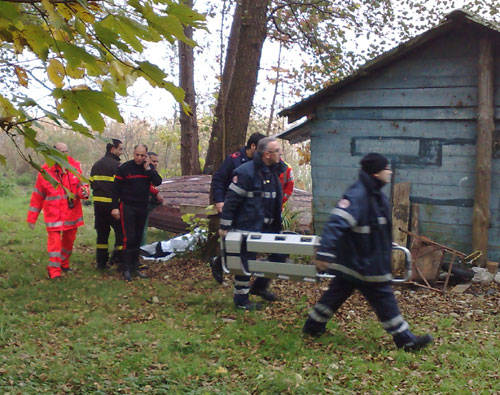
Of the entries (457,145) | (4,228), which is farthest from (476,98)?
(4,228)

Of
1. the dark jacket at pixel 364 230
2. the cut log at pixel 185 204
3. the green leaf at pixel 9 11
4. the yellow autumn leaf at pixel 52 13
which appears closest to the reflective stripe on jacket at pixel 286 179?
the dark jacket at pixel 364 230

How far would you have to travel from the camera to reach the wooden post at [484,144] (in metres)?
7.75

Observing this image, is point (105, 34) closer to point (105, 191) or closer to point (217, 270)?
point (217, 270)

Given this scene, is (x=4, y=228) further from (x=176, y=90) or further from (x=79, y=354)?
(x=176, y=90)

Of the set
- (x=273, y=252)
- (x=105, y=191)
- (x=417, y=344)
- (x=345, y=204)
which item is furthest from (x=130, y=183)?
(x=417, y=344)

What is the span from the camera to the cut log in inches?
444

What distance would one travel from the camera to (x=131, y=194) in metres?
8.23

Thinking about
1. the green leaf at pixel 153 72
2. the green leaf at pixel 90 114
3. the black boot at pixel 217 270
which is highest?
the green leaf at pixel 153 72

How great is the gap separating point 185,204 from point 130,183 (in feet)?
11.0

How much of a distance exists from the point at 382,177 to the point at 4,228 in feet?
35.2

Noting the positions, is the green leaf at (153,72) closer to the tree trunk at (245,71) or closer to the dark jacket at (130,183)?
the dark jacket at (130,183)

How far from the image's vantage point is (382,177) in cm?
484

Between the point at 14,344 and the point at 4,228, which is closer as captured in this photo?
the point at 14,344

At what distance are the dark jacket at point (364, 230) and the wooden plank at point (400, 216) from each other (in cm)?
363
